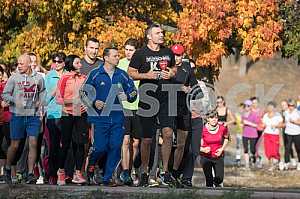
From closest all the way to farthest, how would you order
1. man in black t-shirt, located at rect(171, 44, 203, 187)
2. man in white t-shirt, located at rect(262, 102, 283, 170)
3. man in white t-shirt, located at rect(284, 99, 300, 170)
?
man in black t-shirt, located at rect(171, 44, 203, 187) → man in white t-shirt, located at rect(284, 99, 300, 170) → man in white t-shirt, located at rect(262, 102, 283, 170)

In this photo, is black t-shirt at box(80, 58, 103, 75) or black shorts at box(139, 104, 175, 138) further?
black t-shirt at box(80, 58, 103, 75)

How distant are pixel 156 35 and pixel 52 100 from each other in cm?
185

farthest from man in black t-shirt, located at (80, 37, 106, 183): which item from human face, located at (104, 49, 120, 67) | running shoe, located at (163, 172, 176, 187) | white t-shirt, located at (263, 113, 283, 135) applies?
white t-shirt, located at (263, 113, 283, 135)

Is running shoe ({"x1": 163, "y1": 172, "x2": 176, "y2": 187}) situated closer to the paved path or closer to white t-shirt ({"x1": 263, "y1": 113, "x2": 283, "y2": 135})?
the paved path

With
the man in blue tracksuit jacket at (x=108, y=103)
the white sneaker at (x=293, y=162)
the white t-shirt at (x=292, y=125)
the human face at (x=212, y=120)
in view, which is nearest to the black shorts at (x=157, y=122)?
the man in blue tracksuit jacket at (x=108, y=103)

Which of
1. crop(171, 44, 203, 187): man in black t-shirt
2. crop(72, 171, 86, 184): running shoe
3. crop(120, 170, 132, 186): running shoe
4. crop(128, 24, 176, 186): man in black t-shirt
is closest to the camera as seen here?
crop(128, 24, 176, 186): man in black t-shirt

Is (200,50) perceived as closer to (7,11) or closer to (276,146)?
(276,146)

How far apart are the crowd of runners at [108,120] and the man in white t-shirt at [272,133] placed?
8731 mm

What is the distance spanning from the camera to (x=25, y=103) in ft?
33.4

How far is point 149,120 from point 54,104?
1.50 m

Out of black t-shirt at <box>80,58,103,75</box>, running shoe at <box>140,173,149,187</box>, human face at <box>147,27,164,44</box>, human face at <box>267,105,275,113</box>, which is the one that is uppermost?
human face at <box>147,27,164,44</box>

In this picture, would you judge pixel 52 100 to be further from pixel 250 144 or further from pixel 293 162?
pixel 293 162

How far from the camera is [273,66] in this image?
58750mm

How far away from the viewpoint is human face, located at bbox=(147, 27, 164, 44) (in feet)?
32.0
